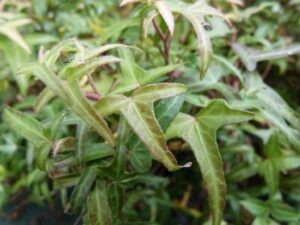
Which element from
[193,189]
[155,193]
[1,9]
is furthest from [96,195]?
[1,9]

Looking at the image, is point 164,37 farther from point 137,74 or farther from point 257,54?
point 257,54

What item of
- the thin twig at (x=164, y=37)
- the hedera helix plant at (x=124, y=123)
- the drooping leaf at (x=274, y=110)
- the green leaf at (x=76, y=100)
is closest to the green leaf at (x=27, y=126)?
the hedera helix plant at (x=124, y=123)

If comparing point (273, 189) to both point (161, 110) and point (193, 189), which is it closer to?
point (193, 189)

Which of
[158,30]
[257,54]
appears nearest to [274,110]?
[257,54]

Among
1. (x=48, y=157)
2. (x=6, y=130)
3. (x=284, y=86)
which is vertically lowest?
(x=284, y=86)

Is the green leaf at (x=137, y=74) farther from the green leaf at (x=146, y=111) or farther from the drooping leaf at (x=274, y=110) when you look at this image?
the drooping leaf at (x=274, y=110)

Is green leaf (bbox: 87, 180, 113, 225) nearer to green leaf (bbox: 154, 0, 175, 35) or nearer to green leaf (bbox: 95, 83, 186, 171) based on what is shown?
green leaf (bbox: 95, 83, 186, 171)
